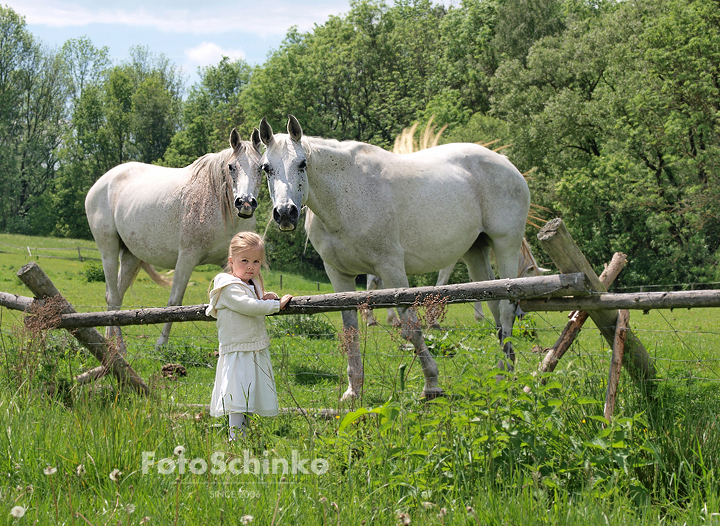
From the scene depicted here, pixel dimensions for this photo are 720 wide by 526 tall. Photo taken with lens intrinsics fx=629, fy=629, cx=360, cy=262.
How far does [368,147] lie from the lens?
243 inches

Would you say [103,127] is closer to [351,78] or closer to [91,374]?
[351,78]

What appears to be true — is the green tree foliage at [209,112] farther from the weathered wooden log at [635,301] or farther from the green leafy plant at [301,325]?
the weathered wooden log at [635,301]

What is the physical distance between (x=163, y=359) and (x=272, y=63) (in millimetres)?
33313

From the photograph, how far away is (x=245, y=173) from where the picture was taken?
21.6ft

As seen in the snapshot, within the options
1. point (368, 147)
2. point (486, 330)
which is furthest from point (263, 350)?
point (368, 147)

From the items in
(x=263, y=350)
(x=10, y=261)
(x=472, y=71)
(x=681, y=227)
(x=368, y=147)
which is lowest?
(x=10, y=261)

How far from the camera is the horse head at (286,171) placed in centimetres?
498

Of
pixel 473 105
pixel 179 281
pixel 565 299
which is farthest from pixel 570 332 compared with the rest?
pixel 473 105

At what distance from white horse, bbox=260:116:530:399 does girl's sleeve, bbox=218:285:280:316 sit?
1.07 m

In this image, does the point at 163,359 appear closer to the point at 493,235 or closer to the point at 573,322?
the point at 493,235

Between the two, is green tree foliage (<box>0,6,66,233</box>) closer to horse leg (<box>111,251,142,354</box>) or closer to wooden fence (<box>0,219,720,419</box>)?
horse leg (<box>111,251,142,354</box>)

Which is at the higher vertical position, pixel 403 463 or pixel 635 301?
pixel 635 301

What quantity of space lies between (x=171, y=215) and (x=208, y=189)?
30.3 inches

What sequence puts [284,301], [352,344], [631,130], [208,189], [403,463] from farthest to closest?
1. [631,130]
2. [208,189]
3. [352,344]
4. [284,301]
5. [403,463]
